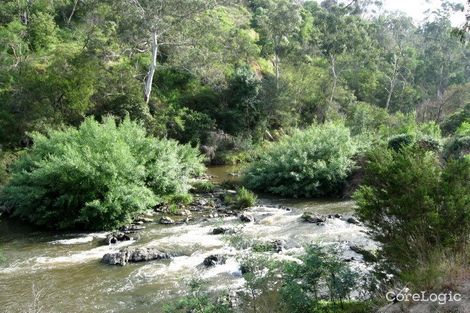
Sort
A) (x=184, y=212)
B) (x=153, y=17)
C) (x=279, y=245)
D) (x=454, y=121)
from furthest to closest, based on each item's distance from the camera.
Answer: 1. (x=454, y=121)
2. (x=153, y=17)
3. (x=184, y=212)
4. (x=279, y=245)

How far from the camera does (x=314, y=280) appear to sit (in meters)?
6.94

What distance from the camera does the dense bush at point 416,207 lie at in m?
7.10

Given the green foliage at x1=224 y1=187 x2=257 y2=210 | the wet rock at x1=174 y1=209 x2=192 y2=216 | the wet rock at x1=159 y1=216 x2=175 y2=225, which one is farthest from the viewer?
the green foliage at x1=224 y1=187 x2=257 y2=210

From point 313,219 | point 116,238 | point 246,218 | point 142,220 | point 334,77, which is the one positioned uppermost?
point 334,77

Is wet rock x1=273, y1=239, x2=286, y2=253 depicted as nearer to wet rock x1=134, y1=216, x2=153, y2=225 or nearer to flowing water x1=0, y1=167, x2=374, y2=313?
flowing water x1=0, y1=167, x2=374, y2=313

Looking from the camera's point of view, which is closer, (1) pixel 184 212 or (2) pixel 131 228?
(2) pixel 131 228

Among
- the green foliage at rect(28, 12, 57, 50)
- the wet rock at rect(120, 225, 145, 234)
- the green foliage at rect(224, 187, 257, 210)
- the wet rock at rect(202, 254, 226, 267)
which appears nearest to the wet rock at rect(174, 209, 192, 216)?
A: the green foliage at rect(224, 187, 257, 210)

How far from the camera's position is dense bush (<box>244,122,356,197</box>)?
71.9 feet

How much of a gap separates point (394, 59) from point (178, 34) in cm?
2705

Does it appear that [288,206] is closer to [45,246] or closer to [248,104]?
[45,246]

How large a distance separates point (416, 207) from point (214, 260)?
7.01 metres

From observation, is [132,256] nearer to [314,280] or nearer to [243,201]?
[243,201]

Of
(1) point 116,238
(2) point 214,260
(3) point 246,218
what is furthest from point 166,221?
(2) point 214,260

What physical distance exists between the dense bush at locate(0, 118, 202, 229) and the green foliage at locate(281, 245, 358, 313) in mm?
10627
